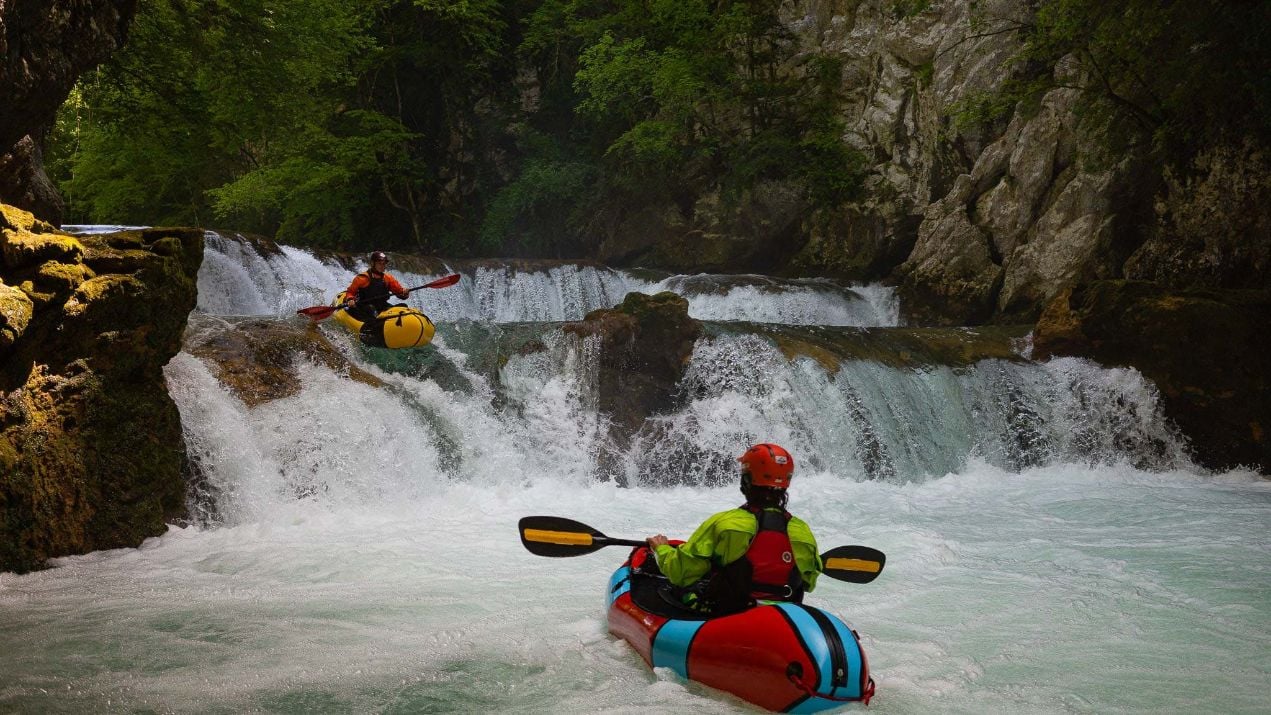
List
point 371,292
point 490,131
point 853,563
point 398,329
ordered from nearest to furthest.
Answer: point 853,563
point 398,329
point 371,292
point 490,131

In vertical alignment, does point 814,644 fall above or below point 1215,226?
below

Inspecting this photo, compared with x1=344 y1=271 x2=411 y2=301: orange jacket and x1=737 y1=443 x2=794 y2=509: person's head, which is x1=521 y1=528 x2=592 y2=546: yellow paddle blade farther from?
x1=344 y1=271 x2=411 y2=301: orange jacket

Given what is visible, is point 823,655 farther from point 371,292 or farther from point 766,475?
point 371,292

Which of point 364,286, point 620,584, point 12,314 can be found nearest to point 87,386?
point 12,314

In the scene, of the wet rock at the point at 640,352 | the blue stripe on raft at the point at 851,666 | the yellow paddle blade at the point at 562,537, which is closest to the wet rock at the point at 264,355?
the wet rock at the point at 640,352

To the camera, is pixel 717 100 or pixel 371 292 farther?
pixel 717 100

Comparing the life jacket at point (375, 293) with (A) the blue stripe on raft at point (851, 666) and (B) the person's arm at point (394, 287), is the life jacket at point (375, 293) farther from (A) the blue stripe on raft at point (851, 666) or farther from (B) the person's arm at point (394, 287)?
(A) the blue stripe on raft at point (851, 666)

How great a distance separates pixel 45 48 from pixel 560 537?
331cm

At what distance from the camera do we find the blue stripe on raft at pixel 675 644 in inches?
117

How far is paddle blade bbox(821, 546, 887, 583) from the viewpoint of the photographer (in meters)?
3.42

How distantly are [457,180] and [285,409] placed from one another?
1226 cm

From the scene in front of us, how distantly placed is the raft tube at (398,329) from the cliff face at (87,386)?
5.93 feet

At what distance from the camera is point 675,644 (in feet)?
9.93

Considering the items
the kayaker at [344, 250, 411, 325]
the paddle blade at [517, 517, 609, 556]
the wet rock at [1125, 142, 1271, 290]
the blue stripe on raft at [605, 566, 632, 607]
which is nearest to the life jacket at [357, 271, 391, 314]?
the kayaker at [344, 250, 411, 325]
